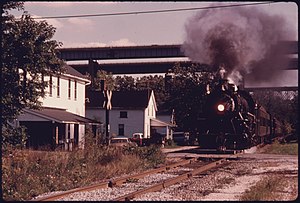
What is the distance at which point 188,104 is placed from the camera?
5178 centimetres

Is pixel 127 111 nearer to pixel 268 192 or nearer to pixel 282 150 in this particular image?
pixel 282 150

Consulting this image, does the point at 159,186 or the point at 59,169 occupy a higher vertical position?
the point at 59,169

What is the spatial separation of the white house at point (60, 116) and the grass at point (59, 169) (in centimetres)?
1066

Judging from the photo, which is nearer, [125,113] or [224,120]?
[224,120]

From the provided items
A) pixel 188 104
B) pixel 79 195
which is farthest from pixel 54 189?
pixel 188 104

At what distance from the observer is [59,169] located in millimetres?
15969

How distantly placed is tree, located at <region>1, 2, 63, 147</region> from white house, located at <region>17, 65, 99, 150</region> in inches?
488

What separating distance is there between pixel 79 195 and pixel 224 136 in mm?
13086

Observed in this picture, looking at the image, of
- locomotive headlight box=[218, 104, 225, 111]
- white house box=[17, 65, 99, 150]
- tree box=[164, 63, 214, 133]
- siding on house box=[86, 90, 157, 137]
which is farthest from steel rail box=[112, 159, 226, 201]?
siding on house box=[86, 90, 157, 137]

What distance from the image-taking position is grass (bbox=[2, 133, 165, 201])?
12.9 meters

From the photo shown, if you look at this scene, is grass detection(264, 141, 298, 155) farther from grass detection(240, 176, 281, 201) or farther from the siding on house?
the siding on house

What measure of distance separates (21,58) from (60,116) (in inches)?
693

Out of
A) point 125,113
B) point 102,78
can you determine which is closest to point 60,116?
point 125,113

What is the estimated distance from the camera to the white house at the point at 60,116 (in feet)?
109
